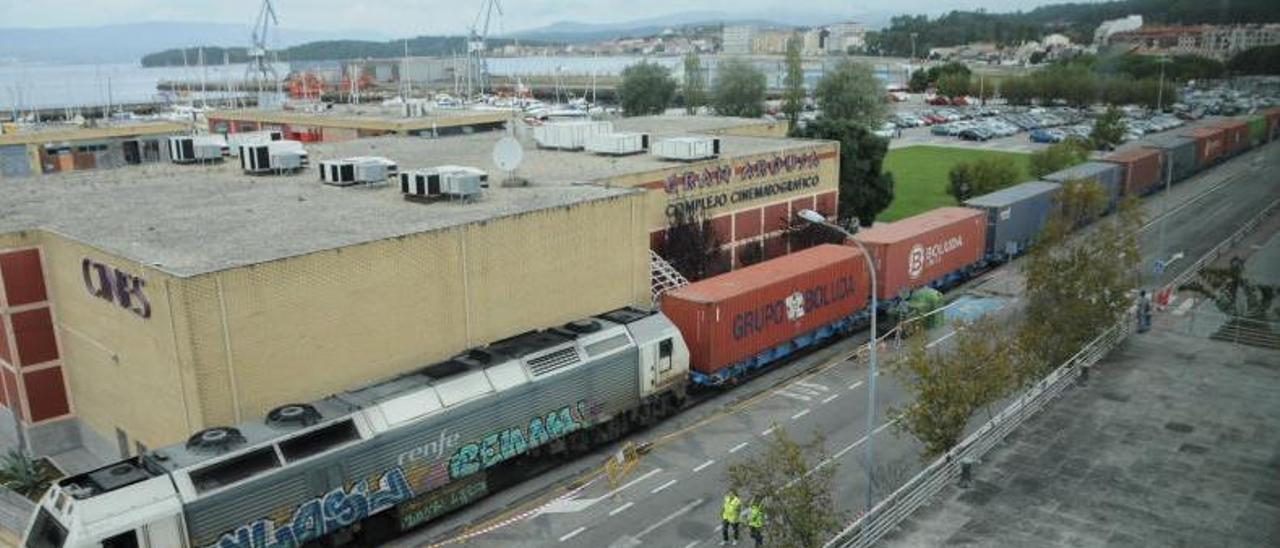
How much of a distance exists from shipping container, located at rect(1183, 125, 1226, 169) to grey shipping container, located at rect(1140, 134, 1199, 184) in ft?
3.19

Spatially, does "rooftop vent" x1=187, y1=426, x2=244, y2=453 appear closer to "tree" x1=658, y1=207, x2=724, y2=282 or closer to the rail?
the rail

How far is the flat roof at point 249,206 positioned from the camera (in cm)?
2614

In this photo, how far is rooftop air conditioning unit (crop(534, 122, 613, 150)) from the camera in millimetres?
49344

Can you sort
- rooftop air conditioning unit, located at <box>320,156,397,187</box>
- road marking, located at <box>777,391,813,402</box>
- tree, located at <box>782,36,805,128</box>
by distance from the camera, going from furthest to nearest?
tree, located at <box>782,36,805,128</box>, rooftop air conditioning unit, located at <box>320,156,397,187</box>, road marking, located at <box>777,391,813,402</box>

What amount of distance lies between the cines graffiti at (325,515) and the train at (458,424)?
3cm

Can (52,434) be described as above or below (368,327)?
below

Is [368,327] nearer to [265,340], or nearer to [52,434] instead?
[265,340]

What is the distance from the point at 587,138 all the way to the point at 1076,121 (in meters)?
91.8

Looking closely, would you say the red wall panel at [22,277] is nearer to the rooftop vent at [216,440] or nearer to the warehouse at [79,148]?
the rooftop vent at [216,440]

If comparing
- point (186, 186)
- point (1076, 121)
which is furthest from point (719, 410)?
point (1076, 121)

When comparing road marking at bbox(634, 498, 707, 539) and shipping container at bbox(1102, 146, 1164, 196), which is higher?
shipping container at bbox(1102, 146, 1164, 196)

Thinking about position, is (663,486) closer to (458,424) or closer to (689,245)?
(458,424)

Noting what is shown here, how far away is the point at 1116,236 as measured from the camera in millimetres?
29500

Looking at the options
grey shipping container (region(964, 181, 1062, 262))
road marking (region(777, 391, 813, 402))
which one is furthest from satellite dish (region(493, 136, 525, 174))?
grey shipping container (region(964, 181, 1062, 262))
